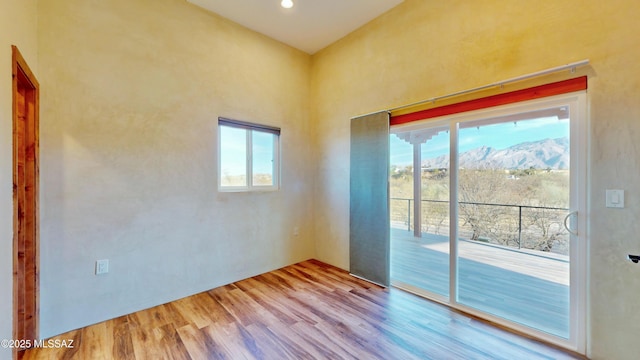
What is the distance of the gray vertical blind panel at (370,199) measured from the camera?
3.01 m

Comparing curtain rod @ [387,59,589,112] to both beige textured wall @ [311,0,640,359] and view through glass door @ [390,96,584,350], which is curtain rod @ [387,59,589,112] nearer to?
beige textured wall @ [311,0,640,359]

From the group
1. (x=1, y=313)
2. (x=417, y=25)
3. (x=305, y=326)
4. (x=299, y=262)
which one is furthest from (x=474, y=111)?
(x=1, y=313)

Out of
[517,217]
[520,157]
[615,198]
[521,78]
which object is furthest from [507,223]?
[521,78]

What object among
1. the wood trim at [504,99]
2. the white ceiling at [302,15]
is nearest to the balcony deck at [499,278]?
the wood trim at [504,99]

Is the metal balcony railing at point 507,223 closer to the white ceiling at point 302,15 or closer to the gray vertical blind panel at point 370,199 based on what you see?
the gray vertical blind panel at point 370,199

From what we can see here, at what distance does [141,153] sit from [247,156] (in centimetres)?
119

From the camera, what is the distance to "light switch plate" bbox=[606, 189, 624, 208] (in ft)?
5.53

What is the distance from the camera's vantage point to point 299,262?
3.83 m

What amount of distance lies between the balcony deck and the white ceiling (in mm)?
2620

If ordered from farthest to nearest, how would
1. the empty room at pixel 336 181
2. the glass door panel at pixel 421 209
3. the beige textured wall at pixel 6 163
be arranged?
A: the glass door panel at pixel 421 209 < the empty room at pixel 336 181 < the beige textured wall at pixel 6 163

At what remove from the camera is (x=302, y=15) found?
118 inches

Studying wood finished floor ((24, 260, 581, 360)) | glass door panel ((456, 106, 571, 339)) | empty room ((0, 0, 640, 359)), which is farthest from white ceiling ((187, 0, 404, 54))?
wood finished floor ((24, 260, 581, 360))

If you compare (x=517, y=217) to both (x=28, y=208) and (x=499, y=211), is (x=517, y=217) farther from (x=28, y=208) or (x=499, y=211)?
(x=28, y=208)

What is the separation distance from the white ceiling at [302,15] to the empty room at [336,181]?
1.1 inches
